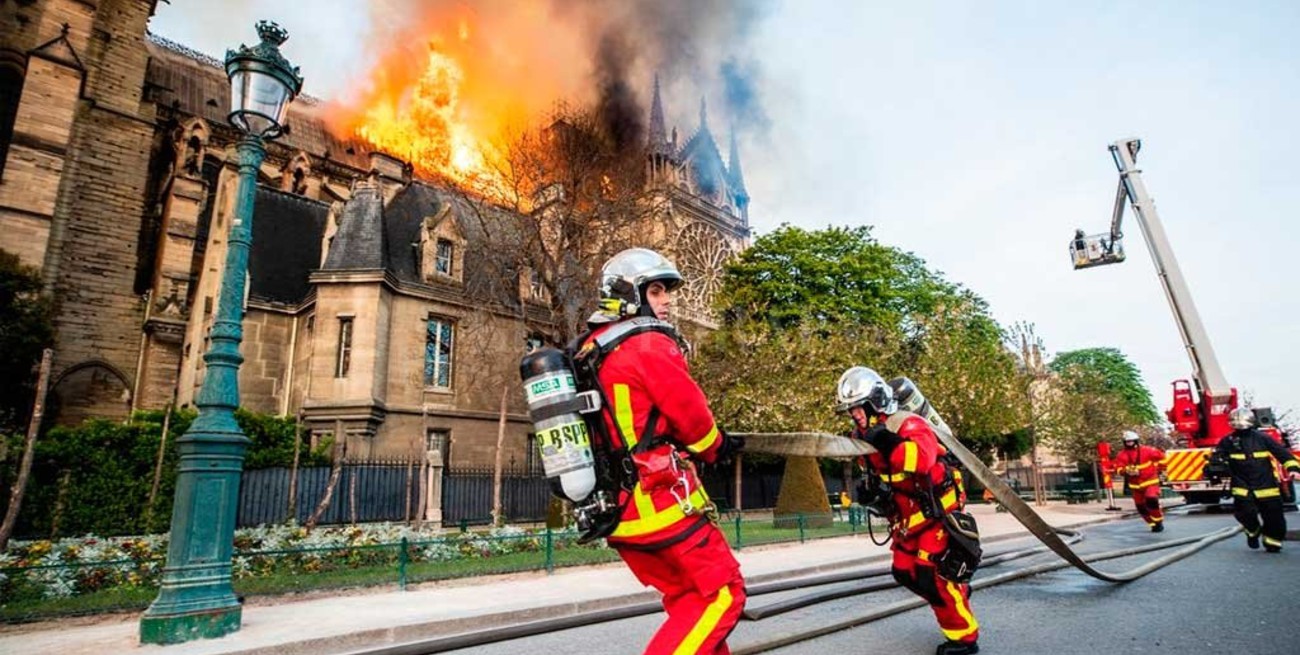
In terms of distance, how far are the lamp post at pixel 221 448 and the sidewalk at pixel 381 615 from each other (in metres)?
0.26

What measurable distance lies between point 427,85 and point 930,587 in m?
39.8

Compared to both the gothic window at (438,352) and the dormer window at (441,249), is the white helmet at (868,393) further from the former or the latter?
the dormer window at (441,249)

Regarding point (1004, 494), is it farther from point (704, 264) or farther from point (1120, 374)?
point (1120, 374)

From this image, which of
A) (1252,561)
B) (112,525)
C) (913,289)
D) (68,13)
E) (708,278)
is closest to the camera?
(1252,561)

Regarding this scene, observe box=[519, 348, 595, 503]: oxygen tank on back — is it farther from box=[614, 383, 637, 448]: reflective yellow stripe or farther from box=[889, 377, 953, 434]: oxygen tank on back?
box=[889, 377, 953, 434]: oxygen tank on back

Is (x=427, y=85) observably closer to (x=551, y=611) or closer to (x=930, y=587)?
(x=551, y=611)

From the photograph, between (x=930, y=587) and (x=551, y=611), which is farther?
(x=551, y=611)

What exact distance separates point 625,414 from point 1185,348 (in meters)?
20.1

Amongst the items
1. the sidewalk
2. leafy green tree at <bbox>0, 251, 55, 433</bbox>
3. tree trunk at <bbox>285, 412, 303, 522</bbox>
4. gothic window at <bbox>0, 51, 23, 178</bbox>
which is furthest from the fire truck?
gothic window at <bbox>0, 51, 23, 178</bbox>

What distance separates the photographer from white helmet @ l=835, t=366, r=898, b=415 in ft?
18.4

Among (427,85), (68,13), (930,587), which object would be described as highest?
(427,85)

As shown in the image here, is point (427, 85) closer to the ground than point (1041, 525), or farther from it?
farther from it

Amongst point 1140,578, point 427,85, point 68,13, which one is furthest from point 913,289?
point 68,13

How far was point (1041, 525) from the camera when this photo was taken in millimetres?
5699
